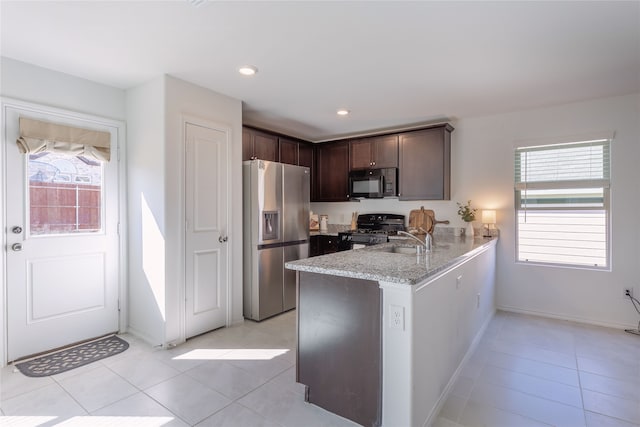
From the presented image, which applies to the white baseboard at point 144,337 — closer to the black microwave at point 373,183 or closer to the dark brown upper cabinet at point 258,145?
the dark brown upper cabinet at point 258,145

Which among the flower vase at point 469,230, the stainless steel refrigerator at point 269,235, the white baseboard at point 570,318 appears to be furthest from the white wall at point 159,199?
the white baseboard at point 570,318

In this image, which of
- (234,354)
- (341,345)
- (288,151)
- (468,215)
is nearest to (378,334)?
(341,345)

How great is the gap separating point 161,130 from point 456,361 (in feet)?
10.1

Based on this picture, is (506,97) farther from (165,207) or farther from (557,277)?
(165,207)

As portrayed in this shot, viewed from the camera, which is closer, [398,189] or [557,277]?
[557,277]

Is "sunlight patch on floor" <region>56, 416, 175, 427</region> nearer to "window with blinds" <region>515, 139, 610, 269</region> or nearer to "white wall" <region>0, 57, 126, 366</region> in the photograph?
"white wall" <region>0, 57, 126, 366</region>

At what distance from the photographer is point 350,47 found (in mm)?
2406

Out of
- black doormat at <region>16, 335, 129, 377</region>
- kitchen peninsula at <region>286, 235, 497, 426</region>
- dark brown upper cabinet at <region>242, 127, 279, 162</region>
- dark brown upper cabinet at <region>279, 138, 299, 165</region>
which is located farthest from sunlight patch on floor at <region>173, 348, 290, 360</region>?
dark brown upper cabinet at <region>279, 138, 299, 165</region>

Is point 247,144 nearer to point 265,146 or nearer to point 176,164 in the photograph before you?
point 265,146

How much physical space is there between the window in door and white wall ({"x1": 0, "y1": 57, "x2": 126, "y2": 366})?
0.23 m

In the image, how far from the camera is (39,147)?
2729 mm

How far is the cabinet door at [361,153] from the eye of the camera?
4727 mm

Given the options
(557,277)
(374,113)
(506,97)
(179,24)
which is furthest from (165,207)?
(557,277)

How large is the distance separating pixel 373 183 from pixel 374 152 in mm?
444
